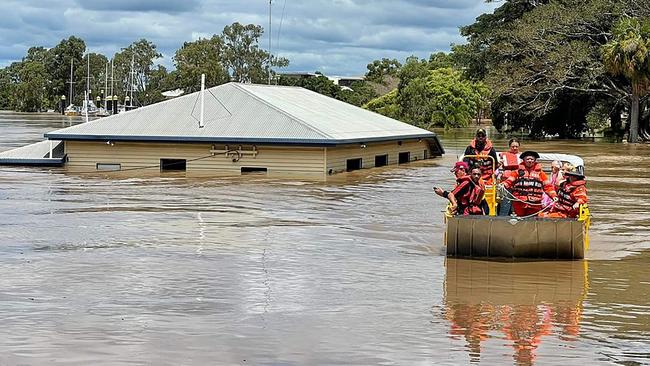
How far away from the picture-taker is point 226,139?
30.3 meters

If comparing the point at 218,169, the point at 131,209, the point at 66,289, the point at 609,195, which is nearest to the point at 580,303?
the point at 66,289

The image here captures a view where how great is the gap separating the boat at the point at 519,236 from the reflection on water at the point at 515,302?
0.68 ft

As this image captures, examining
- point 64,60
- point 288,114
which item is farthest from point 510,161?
point 64,60

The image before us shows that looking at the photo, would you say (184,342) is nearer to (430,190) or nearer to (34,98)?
(430,190)

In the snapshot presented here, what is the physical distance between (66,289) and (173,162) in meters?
20.6

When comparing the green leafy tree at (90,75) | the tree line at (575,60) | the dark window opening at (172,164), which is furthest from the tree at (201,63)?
the dark window opening at (172,164)

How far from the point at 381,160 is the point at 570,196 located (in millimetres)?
22568

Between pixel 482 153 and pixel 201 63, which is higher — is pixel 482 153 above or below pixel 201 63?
below

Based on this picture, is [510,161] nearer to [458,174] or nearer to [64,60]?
[458,174]

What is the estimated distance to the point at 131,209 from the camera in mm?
20156

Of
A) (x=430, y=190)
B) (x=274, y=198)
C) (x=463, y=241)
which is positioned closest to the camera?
(x=463, y=241)

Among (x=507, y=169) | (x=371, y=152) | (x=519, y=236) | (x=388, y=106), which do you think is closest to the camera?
(x=519, y=236)

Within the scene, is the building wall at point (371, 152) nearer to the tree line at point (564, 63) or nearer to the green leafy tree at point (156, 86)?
the tree line at point (564, 63)

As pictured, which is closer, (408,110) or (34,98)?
(408,110)
